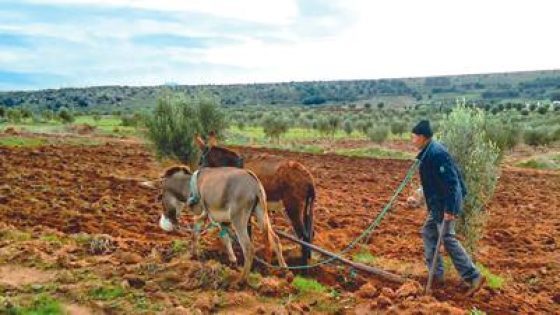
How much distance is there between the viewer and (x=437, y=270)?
368 inches

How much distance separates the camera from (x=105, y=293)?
822 centimetres

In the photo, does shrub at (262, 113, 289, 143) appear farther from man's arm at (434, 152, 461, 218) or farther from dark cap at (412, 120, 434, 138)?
man's arm at (434, 152, 461, 218)

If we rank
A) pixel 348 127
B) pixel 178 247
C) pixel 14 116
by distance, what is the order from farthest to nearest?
pixel 348 127 → pixel 14 116 → pixel 178 247

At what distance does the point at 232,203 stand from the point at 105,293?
6.75 ft

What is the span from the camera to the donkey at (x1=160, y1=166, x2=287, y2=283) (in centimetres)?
874

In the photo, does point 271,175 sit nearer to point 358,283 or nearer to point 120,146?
point 358,283

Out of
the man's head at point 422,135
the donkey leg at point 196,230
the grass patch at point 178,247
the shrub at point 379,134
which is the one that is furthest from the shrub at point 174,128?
the shrub at point 379,134

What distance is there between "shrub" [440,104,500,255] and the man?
1.57 m

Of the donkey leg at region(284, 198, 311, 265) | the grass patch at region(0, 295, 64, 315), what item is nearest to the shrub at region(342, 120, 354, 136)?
the donkey leg at region(284, 198, 311, 265)

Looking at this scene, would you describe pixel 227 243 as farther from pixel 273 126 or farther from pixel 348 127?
pixel 348 127

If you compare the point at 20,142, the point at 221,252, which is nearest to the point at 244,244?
the point at 221,252

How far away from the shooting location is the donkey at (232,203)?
28.7 feet

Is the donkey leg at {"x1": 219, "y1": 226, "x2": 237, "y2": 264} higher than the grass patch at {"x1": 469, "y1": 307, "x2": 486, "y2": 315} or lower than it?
higher

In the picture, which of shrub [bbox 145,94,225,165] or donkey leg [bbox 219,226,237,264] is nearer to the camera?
donkey leg [bbox 219,226,237,264]
